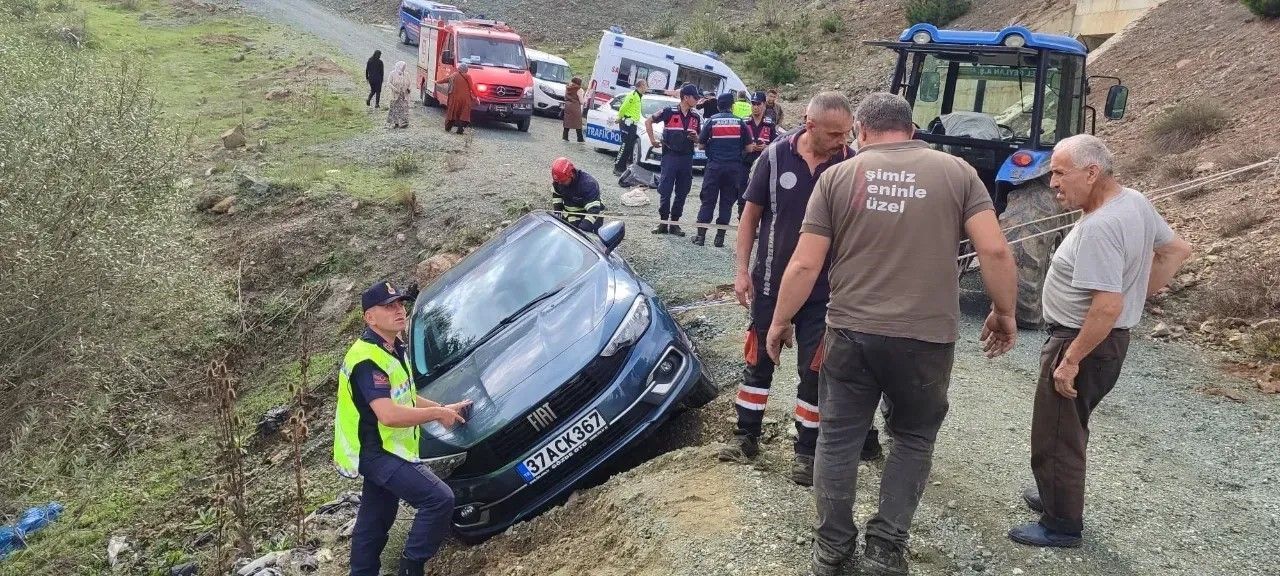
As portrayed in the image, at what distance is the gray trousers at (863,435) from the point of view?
3.51m

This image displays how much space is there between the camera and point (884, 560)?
141 inches

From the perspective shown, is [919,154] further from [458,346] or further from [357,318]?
[357,318]

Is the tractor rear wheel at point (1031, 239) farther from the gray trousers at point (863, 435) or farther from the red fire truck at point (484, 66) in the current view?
the red fire truck at point (484, 66)

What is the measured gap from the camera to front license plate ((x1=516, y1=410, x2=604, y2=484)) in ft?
16.2

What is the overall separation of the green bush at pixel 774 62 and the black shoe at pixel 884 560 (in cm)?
2522

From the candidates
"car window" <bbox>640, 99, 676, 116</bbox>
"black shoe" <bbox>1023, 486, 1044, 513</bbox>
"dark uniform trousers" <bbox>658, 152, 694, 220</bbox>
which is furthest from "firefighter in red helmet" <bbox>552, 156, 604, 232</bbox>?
"car window" <bbox>640, 99, 676, 116</bbox>

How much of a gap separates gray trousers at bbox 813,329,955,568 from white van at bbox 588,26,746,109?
1946 cm

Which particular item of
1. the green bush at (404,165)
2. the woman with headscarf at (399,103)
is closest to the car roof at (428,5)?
the woman with headscarf at (399,103)

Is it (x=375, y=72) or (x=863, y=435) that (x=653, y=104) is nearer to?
(x=375, y=72)

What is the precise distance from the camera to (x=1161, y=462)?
506 cm

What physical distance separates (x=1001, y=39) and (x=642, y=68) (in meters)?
15.6

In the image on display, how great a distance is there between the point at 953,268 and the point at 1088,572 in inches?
54.2

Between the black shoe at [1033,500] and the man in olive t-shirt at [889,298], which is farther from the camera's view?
the black shoe at [1033,500]

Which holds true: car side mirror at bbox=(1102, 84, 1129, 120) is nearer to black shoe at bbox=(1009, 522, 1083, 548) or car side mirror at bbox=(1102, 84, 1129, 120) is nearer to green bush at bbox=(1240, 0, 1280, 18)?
black shoe at bbox=(1009, 522, 1083, 548)
